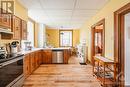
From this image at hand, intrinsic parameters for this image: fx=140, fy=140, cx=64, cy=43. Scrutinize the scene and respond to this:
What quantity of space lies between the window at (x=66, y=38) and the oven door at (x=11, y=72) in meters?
9.13

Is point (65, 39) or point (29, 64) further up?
point (65, 39)

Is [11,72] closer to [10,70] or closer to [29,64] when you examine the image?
[10,70]

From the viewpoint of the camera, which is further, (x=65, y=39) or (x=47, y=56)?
(x=65, y=39)

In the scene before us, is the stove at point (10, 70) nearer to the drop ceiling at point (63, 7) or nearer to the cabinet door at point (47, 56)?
the drop ceiling at point (63, 7)

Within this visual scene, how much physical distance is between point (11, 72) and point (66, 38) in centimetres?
969

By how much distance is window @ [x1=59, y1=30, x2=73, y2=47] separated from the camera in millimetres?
12477

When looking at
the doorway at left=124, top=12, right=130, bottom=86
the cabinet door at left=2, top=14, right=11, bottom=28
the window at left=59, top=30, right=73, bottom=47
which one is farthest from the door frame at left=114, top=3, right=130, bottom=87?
the window at left=59, top=30, right=73, bottom=47

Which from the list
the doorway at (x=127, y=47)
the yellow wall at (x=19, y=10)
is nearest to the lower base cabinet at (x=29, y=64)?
the yellow wall at (x=19, y=10)

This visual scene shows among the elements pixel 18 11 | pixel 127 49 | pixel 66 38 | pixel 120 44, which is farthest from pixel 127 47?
pixel 66 38

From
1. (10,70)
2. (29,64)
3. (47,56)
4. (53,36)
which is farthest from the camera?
(53,36)

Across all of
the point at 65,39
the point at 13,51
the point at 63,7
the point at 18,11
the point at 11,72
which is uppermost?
the point at 63,7

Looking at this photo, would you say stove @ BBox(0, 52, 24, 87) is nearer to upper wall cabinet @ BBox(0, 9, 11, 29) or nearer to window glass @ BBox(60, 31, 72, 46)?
upper wall cabinet @ BBox(0, 9, 11, 29)

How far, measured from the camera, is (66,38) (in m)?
12.5

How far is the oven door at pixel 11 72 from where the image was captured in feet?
8.25
